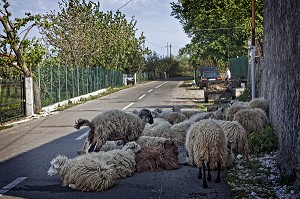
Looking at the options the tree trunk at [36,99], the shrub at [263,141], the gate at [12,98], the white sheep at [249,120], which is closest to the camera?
the shrub at [263,141]

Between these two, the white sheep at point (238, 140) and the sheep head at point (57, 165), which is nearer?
the sheep head at point (57, 165)

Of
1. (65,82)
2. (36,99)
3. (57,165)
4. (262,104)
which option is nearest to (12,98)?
(36,99)

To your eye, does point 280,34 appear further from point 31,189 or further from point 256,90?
point 256,90

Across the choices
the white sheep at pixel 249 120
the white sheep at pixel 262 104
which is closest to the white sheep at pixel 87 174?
the white sheep at pixel 249 120

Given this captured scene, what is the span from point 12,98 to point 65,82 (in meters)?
9.32

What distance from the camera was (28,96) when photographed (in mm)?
19656

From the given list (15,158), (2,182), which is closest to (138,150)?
(2,182)

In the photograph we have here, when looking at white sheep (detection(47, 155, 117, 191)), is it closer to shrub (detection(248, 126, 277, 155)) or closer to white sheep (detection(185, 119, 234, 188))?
white sheep (detection(185, 119, 234, 188))

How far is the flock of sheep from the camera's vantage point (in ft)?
22.5

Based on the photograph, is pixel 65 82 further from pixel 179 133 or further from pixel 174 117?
pixel 179 133

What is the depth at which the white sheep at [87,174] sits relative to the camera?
263 inches

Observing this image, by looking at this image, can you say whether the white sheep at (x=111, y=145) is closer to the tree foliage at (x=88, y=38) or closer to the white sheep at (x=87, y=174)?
the white sheep at (x=87, y=174)

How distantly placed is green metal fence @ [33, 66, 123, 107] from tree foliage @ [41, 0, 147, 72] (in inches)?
101

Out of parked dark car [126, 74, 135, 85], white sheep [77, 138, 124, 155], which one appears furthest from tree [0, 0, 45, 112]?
parked dark car [126, 74, 135, 85]
